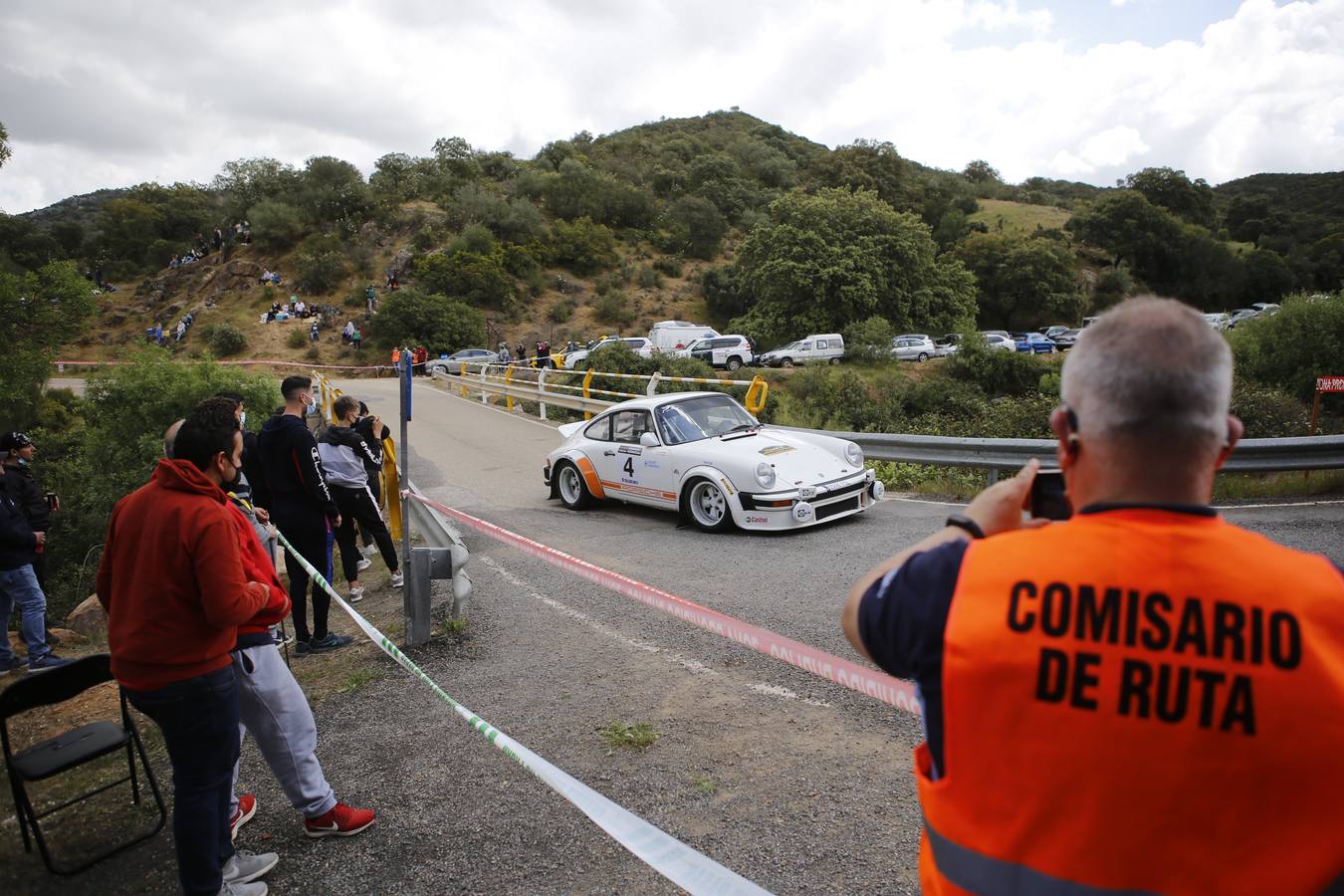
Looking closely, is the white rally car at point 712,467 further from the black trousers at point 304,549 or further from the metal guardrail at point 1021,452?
the black trousers at point 304,549

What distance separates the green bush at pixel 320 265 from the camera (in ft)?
189

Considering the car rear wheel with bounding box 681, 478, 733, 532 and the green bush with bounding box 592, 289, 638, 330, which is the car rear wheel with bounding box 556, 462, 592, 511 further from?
the green bush with bounding box 592, 289, 638, 330

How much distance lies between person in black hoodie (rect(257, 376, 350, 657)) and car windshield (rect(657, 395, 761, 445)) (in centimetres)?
401

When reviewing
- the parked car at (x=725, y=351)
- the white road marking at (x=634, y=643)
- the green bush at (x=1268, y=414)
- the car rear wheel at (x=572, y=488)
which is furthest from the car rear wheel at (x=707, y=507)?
the parked car at (x=725, y=351)

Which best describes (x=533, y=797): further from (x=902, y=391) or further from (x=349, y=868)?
(x=902, y=391)

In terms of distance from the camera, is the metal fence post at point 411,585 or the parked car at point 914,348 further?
the parked car at point 914,348

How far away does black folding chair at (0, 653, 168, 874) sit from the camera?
3.22 metres

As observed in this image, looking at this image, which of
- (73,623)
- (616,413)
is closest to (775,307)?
(616,413)

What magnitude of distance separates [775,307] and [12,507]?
1769 inches

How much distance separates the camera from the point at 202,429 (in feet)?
10.1

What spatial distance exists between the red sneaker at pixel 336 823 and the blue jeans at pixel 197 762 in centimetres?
42

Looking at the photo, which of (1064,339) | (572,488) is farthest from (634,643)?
(1064,339)

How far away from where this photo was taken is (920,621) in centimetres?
134

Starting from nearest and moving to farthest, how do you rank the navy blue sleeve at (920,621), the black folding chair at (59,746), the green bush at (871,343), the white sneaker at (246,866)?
1. the navy blue sleeve at (920,621)
2. the white sneaker at (246,866)
3. the black folding chair at (59,746)
4. the green bush at (871,343)
